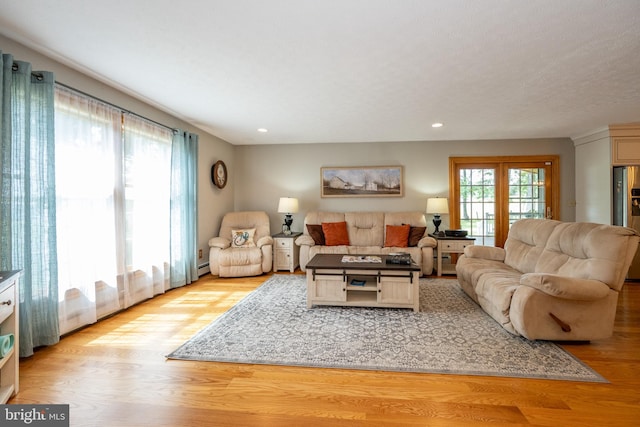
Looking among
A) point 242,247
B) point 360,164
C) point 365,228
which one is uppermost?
point 360,164

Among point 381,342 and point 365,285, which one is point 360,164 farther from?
point 381,342

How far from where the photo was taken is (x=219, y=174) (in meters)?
5.23

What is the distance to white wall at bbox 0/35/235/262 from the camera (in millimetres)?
2373

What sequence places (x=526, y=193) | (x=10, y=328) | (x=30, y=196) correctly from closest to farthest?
(x=10, y=328)
(x=30, y=196)
(x=526, y=193)

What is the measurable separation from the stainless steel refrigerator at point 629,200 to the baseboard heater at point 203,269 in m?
6.39

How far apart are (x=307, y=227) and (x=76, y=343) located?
3.46m

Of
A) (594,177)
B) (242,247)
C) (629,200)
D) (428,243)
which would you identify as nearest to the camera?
(629,200)

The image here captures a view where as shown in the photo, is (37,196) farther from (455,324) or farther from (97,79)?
(455,324)

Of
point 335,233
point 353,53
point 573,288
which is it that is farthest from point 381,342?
point 335,233

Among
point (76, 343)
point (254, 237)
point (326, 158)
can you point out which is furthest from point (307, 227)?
point (76, 343)

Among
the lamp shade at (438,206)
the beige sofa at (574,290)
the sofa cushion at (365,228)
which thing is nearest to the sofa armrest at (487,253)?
the beige sofa at (574,290)

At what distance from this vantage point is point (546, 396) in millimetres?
1766

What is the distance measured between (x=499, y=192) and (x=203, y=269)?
5379 mm

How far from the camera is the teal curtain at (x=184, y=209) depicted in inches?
160
